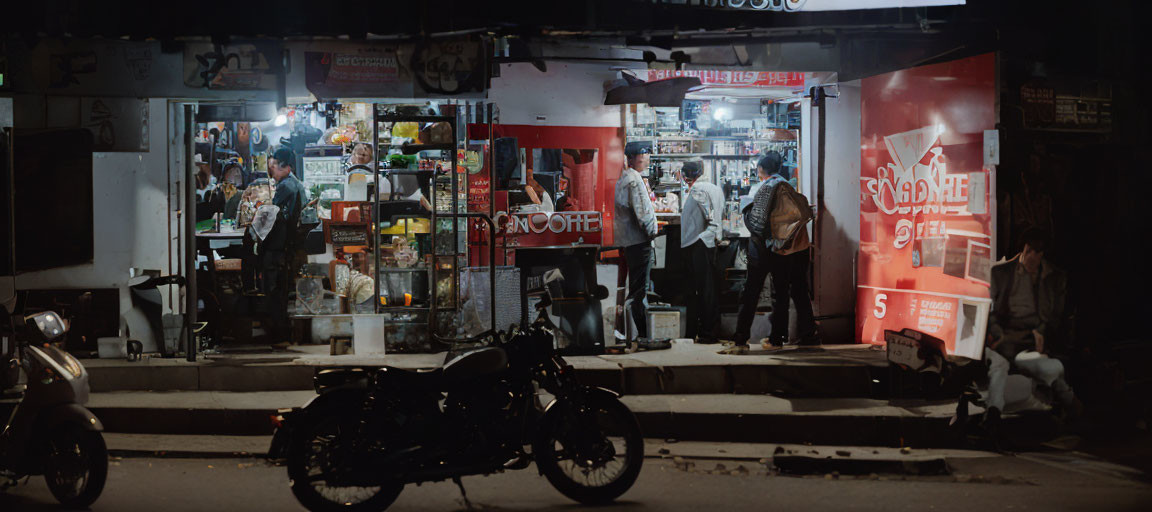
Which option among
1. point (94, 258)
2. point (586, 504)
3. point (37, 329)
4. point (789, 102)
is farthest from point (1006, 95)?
point (94, 258)

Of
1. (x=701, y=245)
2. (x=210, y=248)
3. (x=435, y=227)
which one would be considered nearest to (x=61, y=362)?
(x=435, y=227)

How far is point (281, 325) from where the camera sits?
1165 centimetres

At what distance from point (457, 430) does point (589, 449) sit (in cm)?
81

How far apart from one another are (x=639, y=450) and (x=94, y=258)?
6787 millimetres

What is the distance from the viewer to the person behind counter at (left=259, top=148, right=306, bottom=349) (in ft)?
37.8

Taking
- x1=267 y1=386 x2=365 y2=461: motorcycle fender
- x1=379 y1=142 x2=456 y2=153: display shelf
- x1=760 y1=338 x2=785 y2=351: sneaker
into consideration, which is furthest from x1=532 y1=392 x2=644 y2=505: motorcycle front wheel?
x1=760 y1=338 x2=785 y2=351: sneaker

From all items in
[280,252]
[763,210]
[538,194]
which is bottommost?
[280,252]

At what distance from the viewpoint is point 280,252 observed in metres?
11.6

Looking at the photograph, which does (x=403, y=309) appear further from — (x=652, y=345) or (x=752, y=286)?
(x=752, y=286)

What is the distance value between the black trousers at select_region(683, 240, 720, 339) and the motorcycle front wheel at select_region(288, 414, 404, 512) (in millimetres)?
6324

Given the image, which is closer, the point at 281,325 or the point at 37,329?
the point at 37,329

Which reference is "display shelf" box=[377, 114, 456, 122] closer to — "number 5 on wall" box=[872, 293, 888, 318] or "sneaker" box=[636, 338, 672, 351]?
"sneaker" box=[636, 338, 672, 351]

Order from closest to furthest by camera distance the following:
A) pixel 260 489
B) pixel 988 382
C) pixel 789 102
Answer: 1. pixel 260 489
2. pixel 988 382
3. pixel 789 102

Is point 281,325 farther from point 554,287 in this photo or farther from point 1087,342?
point 1087,342
